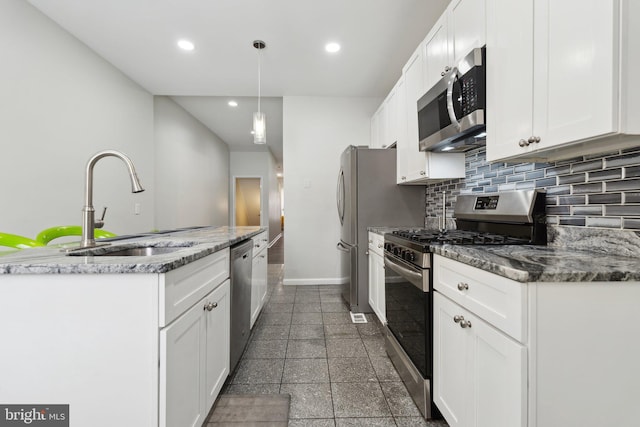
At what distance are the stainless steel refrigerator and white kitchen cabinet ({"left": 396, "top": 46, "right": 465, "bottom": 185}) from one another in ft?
0.74

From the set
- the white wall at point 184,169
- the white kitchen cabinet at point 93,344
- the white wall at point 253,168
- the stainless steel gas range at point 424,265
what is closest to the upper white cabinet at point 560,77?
the stainless steel gas range at point 424,265

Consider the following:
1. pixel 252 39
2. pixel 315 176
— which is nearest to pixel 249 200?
pixel 315 176

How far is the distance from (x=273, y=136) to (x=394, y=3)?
4353 millimetres

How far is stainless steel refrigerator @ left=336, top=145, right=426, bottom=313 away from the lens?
9.27ft

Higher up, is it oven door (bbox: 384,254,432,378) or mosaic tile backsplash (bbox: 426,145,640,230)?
mosaic tile backsplash (bbox: 426,145,640,230)

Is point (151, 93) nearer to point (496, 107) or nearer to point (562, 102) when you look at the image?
point (496, 107)

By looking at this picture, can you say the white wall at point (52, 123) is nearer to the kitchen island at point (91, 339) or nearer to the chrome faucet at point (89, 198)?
the chrome faucet at point (89, 198)

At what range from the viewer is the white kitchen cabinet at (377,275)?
2.34 meters

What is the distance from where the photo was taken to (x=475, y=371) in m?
1.03

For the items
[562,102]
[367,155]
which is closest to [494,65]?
[562,102]

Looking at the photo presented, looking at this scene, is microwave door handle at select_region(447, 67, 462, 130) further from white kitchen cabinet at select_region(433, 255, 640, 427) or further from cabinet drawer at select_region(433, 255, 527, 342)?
white kitchen cabinet at select_region(433, 255, 640, 427)

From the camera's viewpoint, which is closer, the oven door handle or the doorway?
the oven door handle

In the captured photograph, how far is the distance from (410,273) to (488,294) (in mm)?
578

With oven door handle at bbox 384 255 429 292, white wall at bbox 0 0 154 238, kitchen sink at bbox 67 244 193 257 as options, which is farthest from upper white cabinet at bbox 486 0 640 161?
white wall at bbox 0 0 154 238
